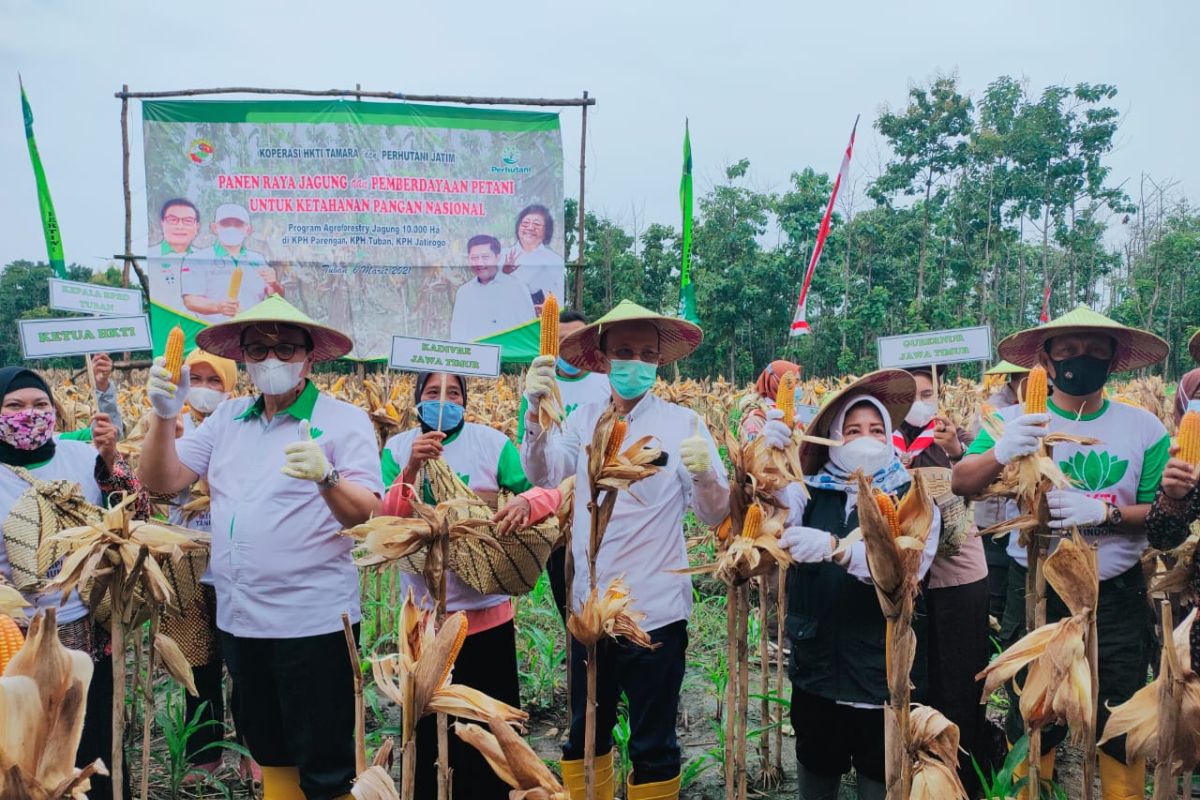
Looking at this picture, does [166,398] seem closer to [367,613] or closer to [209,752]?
[209,752]

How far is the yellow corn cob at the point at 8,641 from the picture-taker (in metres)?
1.14

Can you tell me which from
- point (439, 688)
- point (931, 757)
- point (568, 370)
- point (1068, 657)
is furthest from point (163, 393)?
point (1068, 657)

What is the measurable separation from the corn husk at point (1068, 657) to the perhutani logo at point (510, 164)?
8.95m

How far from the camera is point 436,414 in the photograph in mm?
2961

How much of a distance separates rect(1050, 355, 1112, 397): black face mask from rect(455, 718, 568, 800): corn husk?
262 centimetres

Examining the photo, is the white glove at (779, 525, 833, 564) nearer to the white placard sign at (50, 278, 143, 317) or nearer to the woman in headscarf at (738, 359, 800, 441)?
the woman in headscarf at (738, 359, 800, 441)

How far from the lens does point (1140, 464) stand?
286cm

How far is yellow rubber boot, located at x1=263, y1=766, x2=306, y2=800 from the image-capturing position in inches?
108

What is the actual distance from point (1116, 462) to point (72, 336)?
3.91 metres

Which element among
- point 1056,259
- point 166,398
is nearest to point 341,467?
point 166,398

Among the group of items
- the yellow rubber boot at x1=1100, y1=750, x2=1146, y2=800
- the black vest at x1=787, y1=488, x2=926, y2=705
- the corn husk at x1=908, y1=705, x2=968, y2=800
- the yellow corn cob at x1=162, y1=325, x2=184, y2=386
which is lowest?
the yellow rubber boot at x1=1100, y1=750, x2=1146, y2=800

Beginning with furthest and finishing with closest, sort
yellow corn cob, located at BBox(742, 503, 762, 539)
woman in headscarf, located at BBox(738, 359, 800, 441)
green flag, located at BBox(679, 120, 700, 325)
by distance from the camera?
green flag, located at BBox(679, 120, 700, 325) < woman in headscarf, located at BBox(738, 359, 800, 441) < yellow corn cob, located at BBox(742, 503, 762, 539)

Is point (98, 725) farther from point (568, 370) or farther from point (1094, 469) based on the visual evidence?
point (1094, 469)

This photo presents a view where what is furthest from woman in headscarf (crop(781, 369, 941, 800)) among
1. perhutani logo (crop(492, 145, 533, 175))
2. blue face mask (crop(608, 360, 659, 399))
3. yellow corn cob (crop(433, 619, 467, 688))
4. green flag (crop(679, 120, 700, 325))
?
perhutani logo (crop(492, 145, 533, 175))
